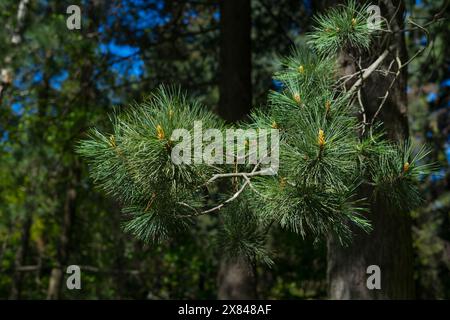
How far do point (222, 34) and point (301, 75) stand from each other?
180 inches

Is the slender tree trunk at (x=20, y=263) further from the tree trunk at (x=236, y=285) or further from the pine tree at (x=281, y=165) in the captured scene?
the pine tree at (x=281, y=165)

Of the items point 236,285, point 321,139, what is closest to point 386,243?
point 321,139

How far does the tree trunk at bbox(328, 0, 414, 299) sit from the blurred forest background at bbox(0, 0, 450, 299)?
9.71 feet

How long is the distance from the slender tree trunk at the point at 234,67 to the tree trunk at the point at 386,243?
259cm

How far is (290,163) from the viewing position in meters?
2.85

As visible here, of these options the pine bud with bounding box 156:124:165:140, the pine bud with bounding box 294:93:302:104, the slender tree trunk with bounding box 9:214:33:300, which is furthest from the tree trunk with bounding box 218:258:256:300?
the pine bud with bounding box 156:124:165:140

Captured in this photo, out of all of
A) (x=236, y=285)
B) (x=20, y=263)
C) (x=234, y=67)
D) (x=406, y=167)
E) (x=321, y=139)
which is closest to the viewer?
(x=321, y=139)

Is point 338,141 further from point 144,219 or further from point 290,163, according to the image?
point 144,219

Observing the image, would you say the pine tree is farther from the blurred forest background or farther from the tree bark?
the blurred forest background

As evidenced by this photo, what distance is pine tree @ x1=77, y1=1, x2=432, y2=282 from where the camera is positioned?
2.79 meters

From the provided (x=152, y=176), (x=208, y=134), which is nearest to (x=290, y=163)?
(x=208, y=134)

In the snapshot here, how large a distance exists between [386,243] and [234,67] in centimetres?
358

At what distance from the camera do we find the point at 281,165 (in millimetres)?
2943
